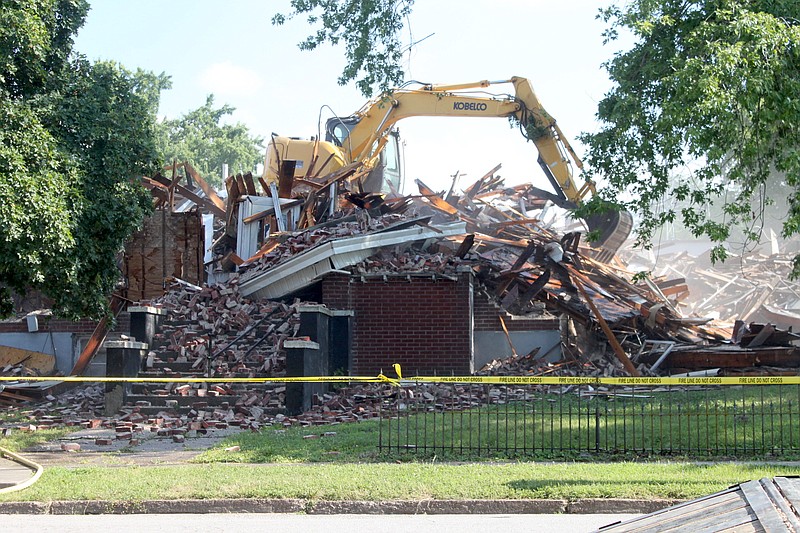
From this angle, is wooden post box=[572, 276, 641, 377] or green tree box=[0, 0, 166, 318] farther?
wooden post box=[572, 276, 641, 377]

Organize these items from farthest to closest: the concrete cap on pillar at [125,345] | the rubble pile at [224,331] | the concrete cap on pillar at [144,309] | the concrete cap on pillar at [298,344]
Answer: the concrete cap on pillar at [144,309]
the rubble pile at [224,331]
the concrete cap on pillar at [125,345]
the concrete cap on pillar at [298,344]

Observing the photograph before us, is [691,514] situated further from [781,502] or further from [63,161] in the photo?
[63,161]

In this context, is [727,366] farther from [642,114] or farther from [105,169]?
[105,169]

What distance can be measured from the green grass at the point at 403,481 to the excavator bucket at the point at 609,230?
17398 millimetres

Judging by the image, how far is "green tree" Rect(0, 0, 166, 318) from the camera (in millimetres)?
12047

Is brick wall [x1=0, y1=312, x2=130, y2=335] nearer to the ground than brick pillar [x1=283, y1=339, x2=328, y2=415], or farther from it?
farther from it

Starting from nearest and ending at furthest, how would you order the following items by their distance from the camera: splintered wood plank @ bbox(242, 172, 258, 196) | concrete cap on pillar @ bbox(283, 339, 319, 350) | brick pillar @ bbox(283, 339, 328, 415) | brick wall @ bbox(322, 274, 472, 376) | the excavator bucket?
brick pillar @ bbox(283, 339, 328, 415) → concrete cap on pillar @ bbox(283, 339, 319, 350) → brick wall @ bbox(322, 274, 472, 376) → splintered wood plank @ bbox(242, 172, 258, 196) → the excavator bucket

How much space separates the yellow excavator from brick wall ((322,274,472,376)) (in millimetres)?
6911

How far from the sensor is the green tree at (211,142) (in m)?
65.6

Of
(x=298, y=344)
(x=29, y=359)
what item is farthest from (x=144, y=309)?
(x=29, y=359)

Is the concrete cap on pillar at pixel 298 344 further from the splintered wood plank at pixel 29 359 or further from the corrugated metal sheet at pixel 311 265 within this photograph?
the splintered wood plank at pixel 29 359

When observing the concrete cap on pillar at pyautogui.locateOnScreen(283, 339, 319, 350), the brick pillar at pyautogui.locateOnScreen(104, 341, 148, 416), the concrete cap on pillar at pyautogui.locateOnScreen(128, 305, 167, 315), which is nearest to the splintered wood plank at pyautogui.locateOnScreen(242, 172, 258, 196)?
the concrete cap on pillar at pyautogui.locateOnScreen(128, 305, 167, 315)

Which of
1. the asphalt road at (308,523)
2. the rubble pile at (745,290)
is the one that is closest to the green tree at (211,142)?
the rubble pile at (745,290)

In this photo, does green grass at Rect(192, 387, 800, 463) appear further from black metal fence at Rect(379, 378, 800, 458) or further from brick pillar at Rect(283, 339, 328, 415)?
brick pillar at Rect(283, 339, 328, 415)
